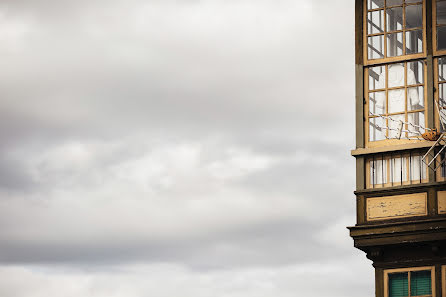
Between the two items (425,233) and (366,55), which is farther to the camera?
(366,55)

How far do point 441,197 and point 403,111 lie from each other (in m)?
2.42

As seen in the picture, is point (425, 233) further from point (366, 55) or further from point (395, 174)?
point (366, 55)

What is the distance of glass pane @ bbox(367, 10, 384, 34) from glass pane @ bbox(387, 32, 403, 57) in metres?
0.37

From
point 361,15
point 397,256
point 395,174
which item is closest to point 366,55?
point 361,15

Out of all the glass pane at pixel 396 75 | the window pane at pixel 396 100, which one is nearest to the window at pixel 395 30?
the glass pane at pixel 396 75

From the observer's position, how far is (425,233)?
29219mm

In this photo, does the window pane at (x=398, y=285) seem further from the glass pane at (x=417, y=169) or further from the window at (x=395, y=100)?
the window at (x=395, y=100)

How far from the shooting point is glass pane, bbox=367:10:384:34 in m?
31.1

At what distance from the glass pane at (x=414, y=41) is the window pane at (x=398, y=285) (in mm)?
5504

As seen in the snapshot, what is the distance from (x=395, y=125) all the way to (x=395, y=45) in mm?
2072

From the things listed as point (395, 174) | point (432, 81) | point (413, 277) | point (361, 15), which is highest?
point (361, 15)

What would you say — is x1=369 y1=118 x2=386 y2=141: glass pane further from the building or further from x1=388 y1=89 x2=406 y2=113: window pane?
x1=388 y1=89 x2=406 y2=113: window pane

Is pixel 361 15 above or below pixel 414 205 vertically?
above

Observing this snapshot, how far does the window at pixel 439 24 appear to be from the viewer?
30422 millimetres
